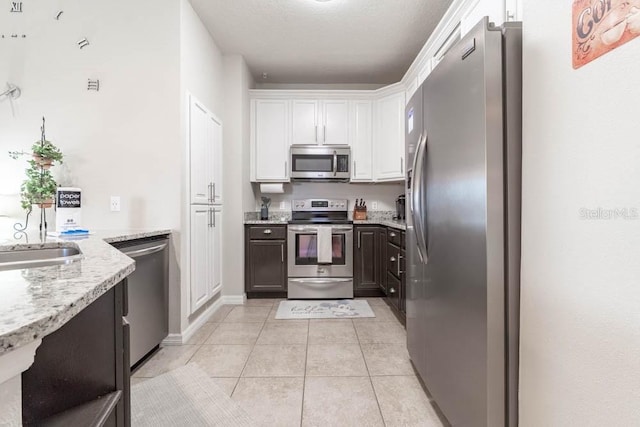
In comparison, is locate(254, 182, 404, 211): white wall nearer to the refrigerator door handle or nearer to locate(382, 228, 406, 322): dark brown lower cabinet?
locate(382, 228, 406, 322): dark brown lower cabinet

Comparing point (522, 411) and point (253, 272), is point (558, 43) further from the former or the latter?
point (253, 272)

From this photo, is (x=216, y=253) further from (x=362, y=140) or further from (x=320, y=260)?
(x=362, y=140)

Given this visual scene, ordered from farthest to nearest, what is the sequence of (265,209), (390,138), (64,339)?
(265,209) < (390,138) < (64,339)

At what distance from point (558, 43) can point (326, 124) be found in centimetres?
318

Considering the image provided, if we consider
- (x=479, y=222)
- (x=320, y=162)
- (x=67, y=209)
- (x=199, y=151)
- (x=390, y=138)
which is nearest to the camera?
(x=479, y=222)

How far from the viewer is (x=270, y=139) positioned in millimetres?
3984

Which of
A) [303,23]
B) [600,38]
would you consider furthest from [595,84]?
[303,23]

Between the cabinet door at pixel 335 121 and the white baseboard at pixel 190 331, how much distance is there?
2387 mm

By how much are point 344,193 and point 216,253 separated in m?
1.92

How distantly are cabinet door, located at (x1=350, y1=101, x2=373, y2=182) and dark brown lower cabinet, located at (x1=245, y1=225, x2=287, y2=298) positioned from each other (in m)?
1.23

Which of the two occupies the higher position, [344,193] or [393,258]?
[344,193]

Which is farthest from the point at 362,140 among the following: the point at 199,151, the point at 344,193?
the point at 199,151

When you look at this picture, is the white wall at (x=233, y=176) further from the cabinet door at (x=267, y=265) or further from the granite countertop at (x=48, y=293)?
the granite countertop at (x=48, y=293)

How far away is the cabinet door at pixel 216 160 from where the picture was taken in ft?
10.3
